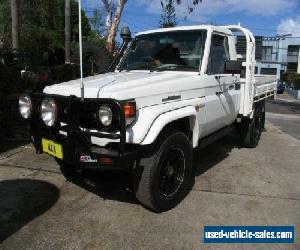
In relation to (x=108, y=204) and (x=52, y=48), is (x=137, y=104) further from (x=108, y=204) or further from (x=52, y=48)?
(x=52, y=48)

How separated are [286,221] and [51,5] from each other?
2802cm

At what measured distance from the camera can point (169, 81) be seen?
4426 mm

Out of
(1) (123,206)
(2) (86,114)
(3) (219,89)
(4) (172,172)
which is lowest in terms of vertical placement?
(1) (123,206)

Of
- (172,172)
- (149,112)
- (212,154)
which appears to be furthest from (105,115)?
(212,154)

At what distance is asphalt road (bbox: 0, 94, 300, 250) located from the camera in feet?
12.2

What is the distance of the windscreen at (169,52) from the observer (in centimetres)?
515

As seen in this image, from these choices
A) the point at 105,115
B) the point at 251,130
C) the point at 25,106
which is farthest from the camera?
the point at 251,130

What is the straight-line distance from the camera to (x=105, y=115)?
3727mm

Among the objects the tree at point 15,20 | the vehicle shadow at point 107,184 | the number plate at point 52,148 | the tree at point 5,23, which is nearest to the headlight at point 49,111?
the number plate at point 52,148

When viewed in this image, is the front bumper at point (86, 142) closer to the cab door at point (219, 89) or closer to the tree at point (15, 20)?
the cab door at point (219, 89)

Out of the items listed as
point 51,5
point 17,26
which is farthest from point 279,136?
point 51,5

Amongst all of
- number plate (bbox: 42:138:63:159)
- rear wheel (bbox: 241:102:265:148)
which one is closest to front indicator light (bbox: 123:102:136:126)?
number plate (bbox: 42:138:63:159)

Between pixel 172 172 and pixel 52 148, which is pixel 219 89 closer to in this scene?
pixel 172 172

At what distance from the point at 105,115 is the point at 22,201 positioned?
1729 mm
